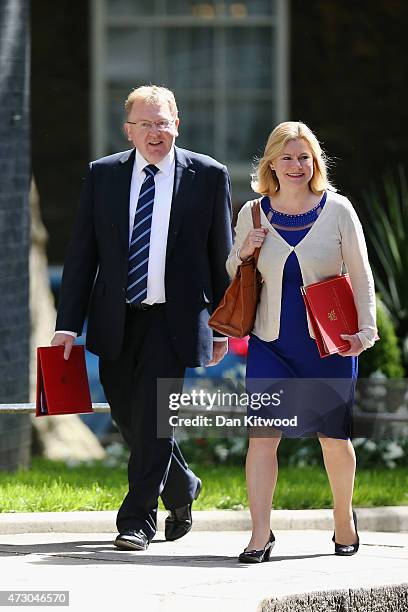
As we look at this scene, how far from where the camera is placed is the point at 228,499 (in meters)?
8.04

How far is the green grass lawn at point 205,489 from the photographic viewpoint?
7.88m

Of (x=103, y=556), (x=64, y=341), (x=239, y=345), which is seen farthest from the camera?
(x=239, y=345)

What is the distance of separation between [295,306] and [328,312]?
0.16m

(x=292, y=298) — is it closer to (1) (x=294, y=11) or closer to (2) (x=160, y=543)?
(2) (x=160, y=543)

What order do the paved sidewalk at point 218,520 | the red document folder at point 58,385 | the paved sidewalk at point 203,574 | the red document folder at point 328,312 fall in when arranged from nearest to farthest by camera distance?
the paved sidewalk at point 203,574 → the red document folder at point 328,312 → the red document folder at point 58,385 → the paved sidewalk at point 218,520

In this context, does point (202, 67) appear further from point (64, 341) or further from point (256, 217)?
point (256, 217)

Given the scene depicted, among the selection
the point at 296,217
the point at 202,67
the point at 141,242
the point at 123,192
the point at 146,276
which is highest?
the point at 202,67

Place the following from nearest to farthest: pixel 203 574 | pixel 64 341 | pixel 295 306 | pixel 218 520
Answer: pixel 203 574 → pixel 295 306 → pixel 64 341 → pixel 218 520

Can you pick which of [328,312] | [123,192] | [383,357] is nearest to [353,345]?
[328,312]

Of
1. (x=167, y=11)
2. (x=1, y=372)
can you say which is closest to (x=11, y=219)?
(x=1, y=372)

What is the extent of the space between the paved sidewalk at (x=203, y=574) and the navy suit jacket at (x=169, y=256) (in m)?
0.85

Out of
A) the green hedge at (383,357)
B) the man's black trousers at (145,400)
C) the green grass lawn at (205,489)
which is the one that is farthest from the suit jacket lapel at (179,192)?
the green hedge at (383,357)

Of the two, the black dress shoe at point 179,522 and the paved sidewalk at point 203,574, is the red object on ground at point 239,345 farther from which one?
the black dress shoe at point 179,522

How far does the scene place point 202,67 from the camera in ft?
43.3
